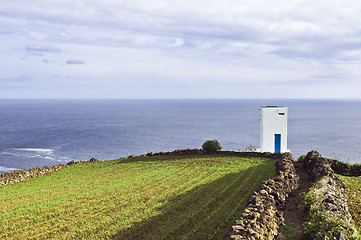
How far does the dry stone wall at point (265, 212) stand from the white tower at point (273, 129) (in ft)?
63.7

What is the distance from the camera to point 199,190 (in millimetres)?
21484

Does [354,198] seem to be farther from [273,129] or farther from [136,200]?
[273,129]

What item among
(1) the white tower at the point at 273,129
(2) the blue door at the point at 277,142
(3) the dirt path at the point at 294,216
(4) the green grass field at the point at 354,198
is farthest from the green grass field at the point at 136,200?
(2) the blue door at the point at 277,142

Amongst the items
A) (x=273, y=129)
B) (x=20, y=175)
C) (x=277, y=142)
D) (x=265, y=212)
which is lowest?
(x=20, y=175)

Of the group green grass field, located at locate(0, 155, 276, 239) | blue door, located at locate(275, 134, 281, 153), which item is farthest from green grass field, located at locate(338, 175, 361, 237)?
blue door, located at locate(275, 134, 281, 153)

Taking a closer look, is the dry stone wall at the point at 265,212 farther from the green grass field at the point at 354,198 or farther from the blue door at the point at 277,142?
the blue door at the point at 277,142

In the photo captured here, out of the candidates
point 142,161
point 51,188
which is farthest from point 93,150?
point 51,188

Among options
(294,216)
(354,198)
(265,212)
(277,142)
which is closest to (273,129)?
(277,142)

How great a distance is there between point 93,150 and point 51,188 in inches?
2198

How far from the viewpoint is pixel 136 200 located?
19938mm

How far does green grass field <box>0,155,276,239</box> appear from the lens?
1530cm

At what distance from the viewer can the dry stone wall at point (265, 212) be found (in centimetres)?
1092

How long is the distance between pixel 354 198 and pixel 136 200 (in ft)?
48.8

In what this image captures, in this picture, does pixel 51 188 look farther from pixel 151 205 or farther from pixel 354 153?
pixel 354 153
